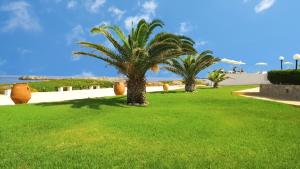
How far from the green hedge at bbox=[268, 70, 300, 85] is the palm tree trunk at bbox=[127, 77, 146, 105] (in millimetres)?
10476

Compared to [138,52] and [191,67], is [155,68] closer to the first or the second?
[138,52]

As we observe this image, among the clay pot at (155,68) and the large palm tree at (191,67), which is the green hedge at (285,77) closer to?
the large palm tree at (191,67)

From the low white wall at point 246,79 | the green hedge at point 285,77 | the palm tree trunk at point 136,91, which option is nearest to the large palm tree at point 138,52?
the palm tree trunk at point 136,91

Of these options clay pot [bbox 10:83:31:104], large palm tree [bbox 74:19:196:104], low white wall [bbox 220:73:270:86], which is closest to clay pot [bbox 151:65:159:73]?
large palm tree [bbox 74:19:196:104]

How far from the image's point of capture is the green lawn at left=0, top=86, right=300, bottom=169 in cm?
732

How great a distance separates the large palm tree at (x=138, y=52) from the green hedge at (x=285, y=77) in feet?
29.3

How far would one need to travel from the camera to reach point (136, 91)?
17.5m

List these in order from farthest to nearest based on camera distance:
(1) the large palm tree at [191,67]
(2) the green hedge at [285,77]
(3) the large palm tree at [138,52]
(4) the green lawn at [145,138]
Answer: (1) the large palm tree at [191,67] → (2) the green hedge at [285,77] → (3) the large palm tree at [138,52] → (4) the green lawn at [145,138]

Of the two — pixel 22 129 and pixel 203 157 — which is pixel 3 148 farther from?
pixel 203 157

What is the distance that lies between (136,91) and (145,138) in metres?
8.17

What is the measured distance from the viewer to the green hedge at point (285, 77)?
75.3 feet

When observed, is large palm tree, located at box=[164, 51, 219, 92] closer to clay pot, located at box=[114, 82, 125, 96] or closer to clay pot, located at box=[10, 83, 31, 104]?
clay pot, located at box=[114, 82, 125, 96]

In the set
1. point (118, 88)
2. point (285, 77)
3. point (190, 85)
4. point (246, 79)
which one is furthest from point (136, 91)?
point (246, 79)

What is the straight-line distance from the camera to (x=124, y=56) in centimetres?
1744
